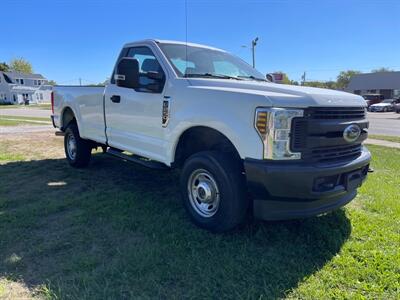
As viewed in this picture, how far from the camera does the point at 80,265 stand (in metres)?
2.98

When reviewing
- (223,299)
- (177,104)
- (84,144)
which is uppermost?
(177,104)

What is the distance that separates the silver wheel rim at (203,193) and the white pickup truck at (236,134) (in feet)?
0.04

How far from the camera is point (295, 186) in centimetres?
294

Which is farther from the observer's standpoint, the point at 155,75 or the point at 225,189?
the point at 155,75

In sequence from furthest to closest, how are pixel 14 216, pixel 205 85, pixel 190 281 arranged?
pixel 14 216
pixel 205 85
pixel 190 281

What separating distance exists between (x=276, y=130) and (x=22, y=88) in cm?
7902

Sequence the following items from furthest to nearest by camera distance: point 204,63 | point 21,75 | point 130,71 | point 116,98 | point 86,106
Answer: point 21,75, point 86,106, point 116,98, point 204,63, point 130,71

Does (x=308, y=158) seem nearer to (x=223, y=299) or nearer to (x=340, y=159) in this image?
(x=340, y=159)

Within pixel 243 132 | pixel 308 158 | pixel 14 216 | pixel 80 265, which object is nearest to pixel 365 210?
pixel 308 158

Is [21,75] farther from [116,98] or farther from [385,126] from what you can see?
[116,98]

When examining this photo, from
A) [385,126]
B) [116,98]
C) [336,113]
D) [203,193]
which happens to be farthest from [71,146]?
[385,126]

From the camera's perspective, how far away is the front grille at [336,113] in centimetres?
304

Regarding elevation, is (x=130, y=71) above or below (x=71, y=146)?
above

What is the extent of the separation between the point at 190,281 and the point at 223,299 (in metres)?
0.33
